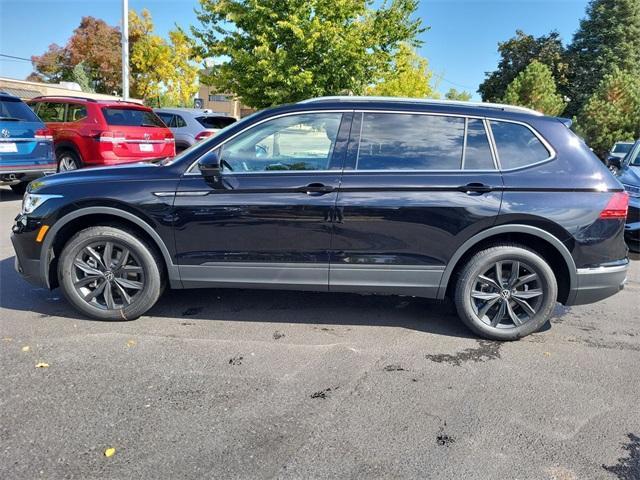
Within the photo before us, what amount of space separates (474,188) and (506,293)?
87cm

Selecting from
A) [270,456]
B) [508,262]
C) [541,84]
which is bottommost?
[270,456]

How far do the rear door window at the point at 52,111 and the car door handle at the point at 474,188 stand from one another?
9142 mm

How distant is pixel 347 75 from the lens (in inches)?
567

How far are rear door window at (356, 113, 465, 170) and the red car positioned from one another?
22.8ft

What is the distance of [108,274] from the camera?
3957mm

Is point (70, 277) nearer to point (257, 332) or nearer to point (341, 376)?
point (257, 332)

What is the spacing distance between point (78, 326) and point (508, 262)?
3371 millimetres

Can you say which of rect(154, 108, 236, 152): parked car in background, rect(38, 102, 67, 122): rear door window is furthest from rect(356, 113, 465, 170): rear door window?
rect(154, 108, 236, 152): parked car in background

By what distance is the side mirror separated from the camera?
369 centimetres

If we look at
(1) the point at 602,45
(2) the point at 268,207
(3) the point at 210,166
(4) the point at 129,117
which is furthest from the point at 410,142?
(1) the point at 602,45

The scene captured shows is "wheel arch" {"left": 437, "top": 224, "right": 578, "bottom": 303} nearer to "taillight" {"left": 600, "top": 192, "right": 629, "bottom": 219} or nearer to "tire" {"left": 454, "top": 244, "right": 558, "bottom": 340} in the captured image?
"tire" {"left": 454, "top": 244, "right": 558, "bottom": 340}

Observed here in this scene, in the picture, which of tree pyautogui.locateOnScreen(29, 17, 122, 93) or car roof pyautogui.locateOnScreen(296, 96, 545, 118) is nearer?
car roof pyautogui.locateOnScreen(296, 96, 545, 118)

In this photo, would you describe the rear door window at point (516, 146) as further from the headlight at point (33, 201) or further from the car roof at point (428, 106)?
the headlight at point (33, 201)

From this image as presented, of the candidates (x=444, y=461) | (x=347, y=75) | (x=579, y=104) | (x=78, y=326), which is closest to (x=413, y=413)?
(x=444, y=461)
